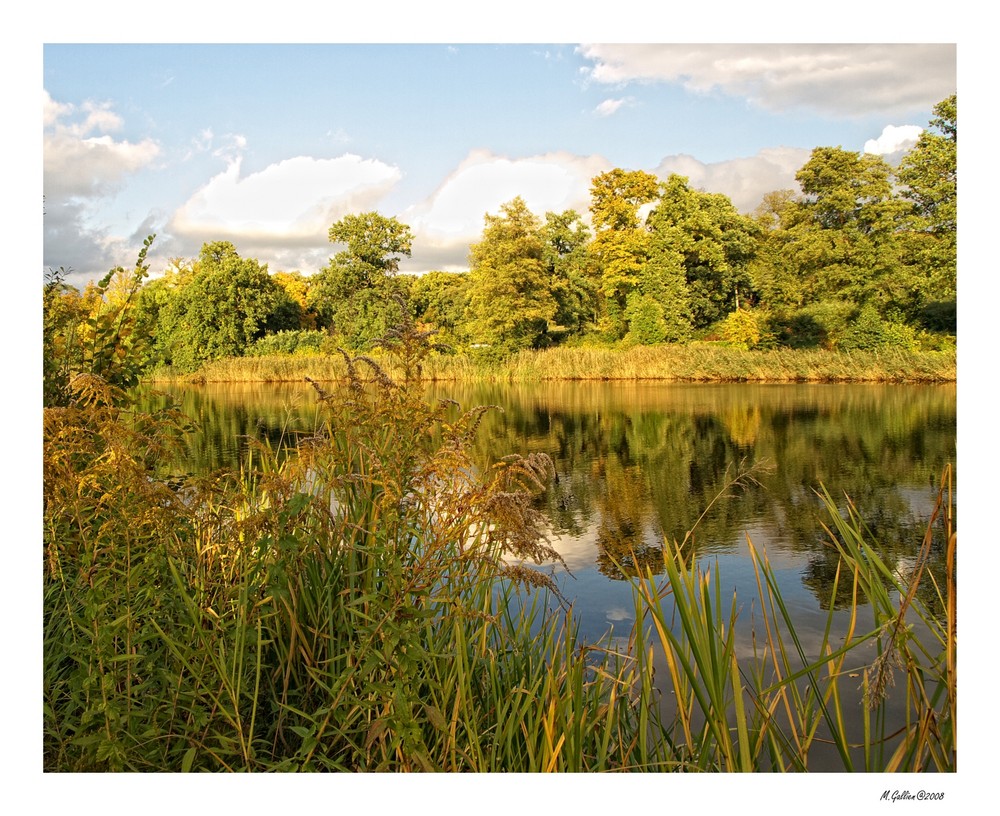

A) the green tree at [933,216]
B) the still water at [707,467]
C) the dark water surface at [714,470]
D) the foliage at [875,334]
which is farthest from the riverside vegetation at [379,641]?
the foliage at [875,334]

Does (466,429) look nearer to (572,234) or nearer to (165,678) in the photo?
(165,678)

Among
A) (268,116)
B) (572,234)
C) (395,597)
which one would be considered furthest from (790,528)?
(572,234)

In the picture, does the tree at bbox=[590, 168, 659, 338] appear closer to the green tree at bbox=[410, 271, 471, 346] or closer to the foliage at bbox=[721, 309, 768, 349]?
the foliage at bbox=[721, 309, 768, 349]

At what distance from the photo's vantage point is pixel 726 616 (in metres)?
4.49

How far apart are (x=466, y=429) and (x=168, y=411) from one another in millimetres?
1471

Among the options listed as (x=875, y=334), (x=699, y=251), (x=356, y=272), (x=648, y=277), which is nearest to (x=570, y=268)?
(x=648, y=277)

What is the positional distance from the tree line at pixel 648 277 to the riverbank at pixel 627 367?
1506mm

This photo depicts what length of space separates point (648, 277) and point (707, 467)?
78.0 ft

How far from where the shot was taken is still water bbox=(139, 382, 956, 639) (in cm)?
541

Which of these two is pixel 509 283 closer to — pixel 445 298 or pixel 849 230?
pixel 445 298

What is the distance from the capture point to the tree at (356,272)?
34781 mm

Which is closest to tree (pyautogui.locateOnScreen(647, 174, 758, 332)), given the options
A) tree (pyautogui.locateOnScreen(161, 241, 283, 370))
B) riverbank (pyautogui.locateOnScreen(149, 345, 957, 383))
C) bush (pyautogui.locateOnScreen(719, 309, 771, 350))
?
bush (pyautogui.locateOnScreen(719, 309, 771, 350))

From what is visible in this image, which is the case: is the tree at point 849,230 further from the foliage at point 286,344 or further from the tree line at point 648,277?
the foliage at point 286,344

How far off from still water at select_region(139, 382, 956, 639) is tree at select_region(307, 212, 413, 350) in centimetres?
1493
